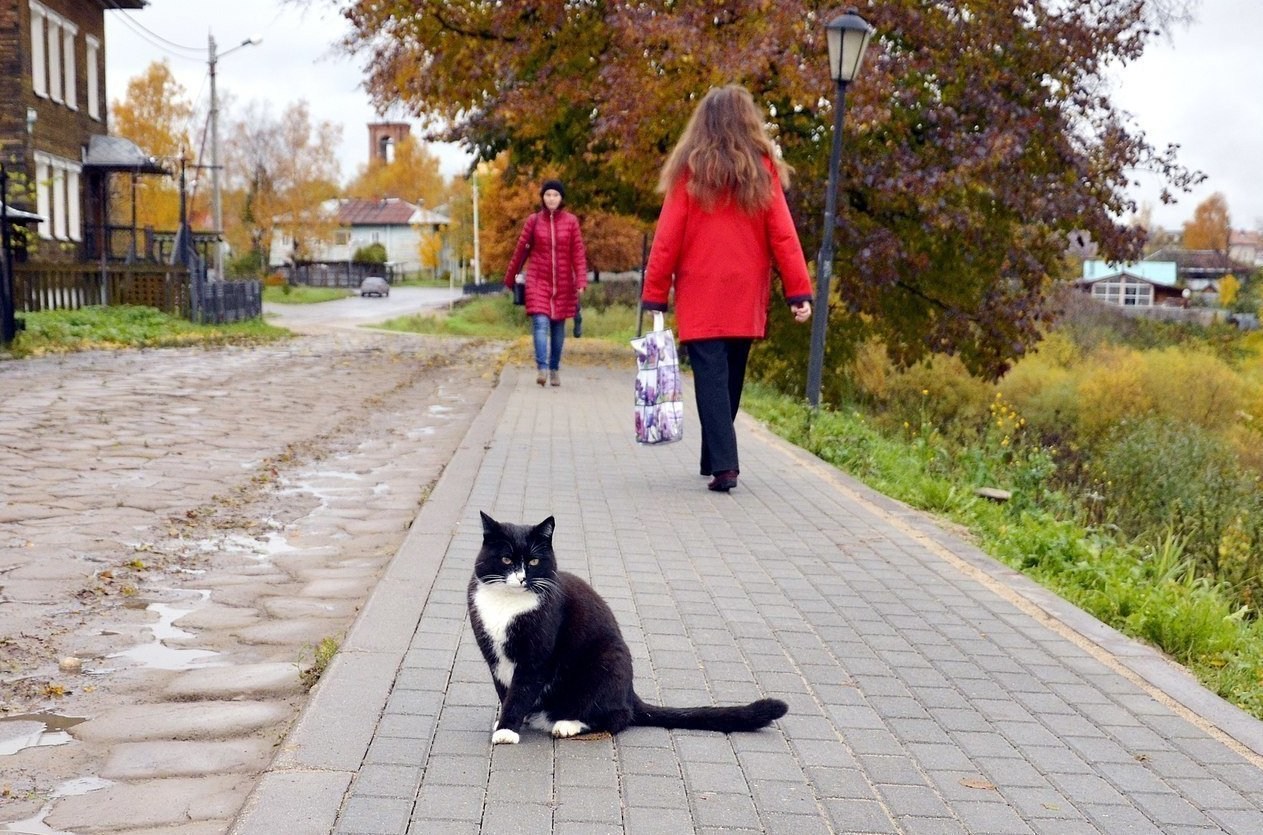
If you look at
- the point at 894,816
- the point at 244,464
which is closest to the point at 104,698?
the point at 894,816

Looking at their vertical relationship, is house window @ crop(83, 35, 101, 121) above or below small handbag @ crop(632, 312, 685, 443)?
above

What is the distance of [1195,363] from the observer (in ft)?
82.0

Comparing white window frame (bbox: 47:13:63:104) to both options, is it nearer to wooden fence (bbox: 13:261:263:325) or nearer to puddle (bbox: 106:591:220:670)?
wooden fence (bbox: 13:261:263:325)

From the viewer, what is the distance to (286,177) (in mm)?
69688

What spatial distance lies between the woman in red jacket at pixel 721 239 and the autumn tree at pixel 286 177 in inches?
2518

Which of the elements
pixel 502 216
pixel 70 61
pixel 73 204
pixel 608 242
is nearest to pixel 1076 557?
pixel 73 204

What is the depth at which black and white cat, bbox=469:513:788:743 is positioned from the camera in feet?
12.4

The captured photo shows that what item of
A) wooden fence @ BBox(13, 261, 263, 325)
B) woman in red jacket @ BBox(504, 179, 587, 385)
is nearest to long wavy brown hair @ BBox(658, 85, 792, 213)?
woman in red jacket @ BBox(504, 179, 587, 385)

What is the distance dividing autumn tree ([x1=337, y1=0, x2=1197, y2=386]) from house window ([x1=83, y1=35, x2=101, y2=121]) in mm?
17713

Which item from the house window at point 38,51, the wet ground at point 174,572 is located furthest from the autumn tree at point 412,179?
the wet ground at point 174,572

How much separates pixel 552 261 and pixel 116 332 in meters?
11.2

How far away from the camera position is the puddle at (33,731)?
4027 mm

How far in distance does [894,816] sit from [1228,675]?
7.25 feet

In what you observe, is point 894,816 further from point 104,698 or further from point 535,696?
point 104,698
